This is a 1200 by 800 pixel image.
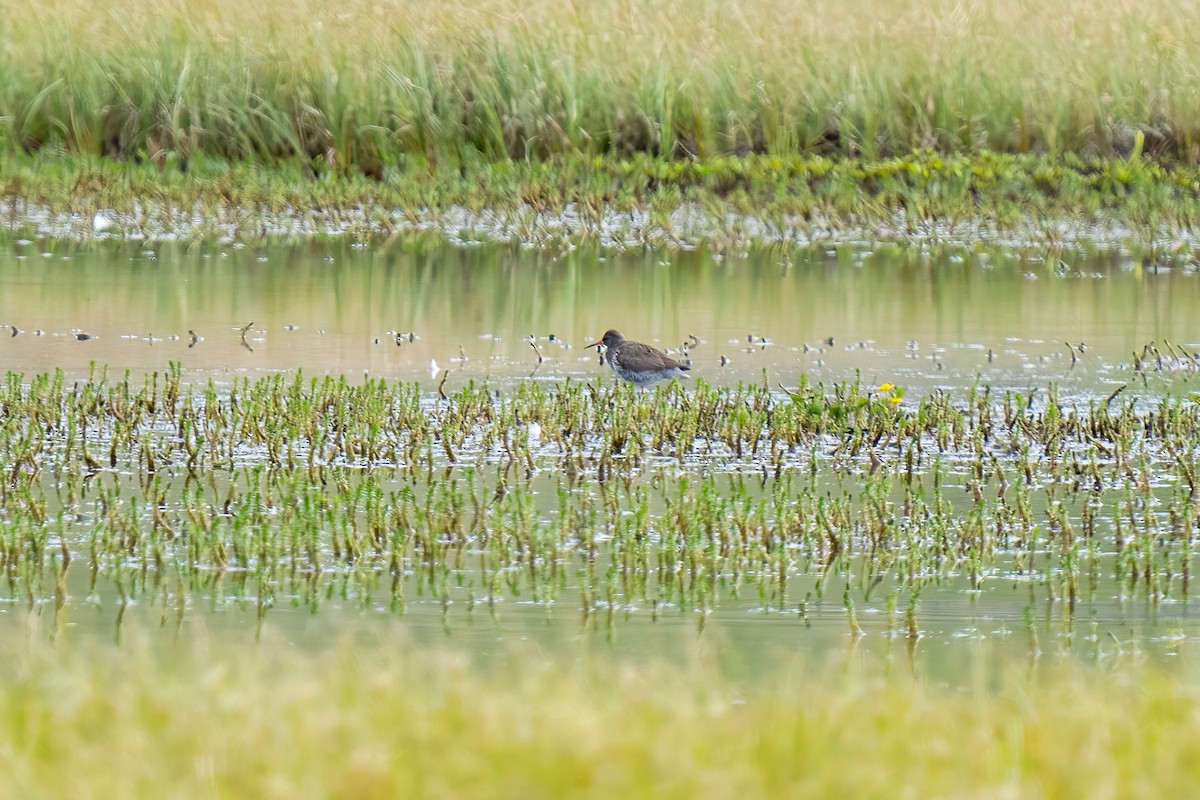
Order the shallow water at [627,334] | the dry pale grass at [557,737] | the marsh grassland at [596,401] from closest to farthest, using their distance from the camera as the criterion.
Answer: the dry pale grass at [557,737]
the marsh grassland at [596,401]
the shallow water at [627,334]

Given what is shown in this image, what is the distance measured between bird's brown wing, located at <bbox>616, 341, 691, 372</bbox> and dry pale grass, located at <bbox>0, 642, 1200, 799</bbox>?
18.1 feet

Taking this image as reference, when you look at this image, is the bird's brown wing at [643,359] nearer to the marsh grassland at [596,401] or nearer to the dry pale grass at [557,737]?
the marsh grassland at [596,401]

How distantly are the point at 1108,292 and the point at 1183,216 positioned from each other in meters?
3.03

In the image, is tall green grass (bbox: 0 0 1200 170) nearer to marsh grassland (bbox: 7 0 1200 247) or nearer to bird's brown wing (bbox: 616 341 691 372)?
marsh grassland (bbox: 7 0 1200 247)

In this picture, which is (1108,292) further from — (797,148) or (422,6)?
(422,6)

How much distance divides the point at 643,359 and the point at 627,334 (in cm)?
241

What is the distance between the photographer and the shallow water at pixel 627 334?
6.20m

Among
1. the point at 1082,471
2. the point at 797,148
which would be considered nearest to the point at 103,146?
the point at 797,148

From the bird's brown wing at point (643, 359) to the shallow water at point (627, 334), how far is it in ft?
2.19

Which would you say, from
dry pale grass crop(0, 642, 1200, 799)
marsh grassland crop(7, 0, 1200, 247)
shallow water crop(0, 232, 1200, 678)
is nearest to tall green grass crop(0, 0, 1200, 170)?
marsh grassland crop(7, 0, 1200, 247)

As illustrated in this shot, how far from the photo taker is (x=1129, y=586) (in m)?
6.82

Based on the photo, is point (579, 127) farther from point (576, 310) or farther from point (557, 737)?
point (557, 737)

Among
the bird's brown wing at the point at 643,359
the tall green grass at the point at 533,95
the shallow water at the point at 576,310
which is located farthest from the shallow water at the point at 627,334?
the tall green grass at the point at 533,95

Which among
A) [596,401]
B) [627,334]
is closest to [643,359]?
[596,401]
